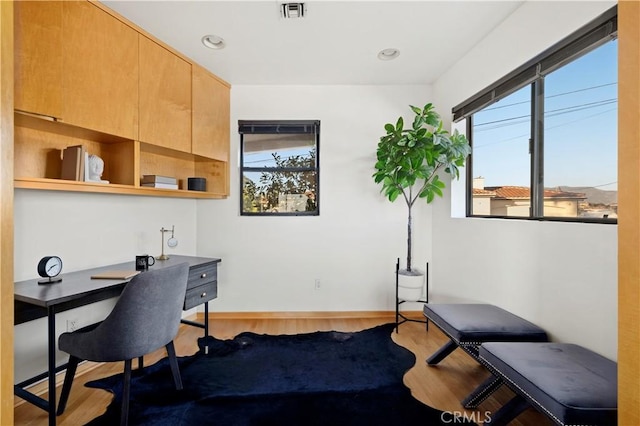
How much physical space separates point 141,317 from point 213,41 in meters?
2.21

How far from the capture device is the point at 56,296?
1514mm

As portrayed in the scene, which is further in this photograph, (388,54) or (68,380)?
(388,54)

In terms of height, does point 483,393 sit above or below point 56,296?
below

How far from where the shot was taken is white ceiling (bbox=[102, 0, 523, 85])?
6.47 feet

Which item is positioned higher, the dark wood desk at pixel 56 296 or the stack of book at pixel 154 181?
the stack of book at pixel 154 181

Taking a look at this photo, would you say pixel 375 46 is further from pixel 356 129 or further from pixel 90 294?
pixel 90 294

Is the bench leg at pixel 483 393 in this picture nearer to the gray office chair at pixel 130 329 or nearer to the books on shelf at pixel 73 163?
the gray office chair at pixel 130 329

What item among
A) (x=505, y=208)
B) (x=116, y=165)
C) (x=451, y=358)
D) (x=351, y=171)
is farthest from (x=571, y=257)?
(x=116, y=165)

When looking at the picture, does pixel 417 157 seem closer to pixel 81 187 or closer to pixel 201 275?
pixel 201 275

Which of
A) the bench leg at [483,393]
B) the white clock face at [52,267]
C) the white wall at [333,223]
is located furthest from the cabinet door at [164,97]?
the bench leg at [483,393]

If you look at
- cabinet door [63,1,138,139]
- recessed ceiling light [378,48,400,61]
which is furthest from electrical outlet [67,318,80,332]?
recessed ceiling light [378,48,400,61]

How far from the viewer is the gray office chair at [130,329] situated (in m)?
1.54

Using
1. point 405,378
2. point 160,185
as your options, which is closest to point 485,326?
point 405,378

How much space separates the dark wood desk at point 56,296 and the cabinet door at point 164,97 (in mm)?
1091
